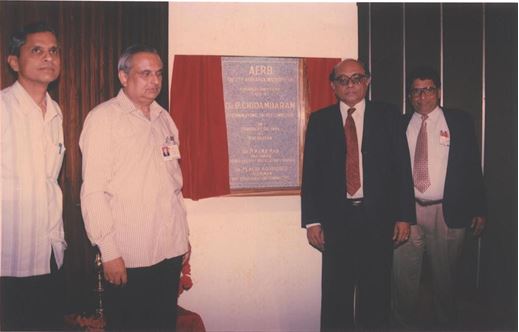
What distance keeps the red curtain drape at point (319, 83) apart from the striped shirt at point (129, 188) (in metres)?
1.17

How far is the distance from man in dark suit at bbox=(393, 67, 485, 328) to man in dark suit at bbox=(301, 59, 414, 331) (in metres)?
0.30

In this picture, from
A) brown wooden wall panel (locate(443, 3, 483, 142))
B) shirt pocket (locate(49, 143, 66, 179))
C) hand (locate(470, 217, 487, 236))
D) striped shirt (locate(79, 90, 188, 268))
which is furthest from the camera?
brown wooden wall panel (locate(443, 3, 483, 142))

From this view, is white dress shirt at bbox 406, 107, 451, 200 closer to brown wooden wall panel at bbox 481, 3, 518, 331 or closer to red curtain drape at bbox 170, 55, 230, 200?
brown wooden wall panel at bbox 481, 3, 518, 331

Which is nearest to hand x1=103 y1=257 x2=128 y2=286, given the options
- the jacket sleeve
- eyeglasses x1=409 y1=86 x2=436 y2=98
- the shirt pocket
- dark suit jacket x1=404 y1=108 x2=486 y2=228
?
the shirt pocket

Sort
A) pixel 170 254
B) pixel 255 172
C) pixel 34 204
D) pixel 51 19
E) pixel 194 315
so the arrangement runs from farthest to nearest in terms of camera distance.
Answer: pixel 255 172 < pixel 194 315 < pixel 51 19 < pixel 170 254 < pixel 34 204

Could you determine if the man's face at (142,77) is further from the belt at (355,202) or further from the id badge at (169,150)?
the belt at (355,202)

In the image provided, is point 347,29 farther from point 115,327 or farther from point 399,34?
point 115,327

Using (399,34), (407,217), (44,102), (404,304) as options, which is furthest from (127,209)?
(399,34)

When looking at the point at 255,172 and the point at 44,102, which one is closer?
the point at 44,102

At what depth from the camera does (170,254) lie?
1.91 metres

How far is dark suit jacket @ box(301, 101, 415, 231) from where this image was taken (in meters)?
2.31

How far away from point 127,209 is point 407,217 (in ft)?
5.15

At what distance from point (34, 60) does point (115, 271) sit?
40.2 inches

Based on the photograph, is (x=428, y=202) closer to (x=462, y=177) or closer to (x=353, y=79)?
(x=462, y=177)
